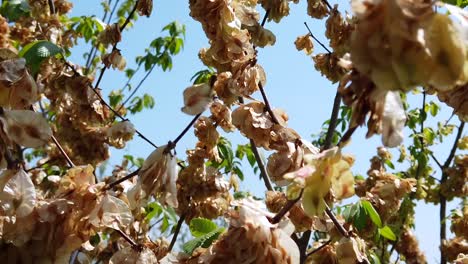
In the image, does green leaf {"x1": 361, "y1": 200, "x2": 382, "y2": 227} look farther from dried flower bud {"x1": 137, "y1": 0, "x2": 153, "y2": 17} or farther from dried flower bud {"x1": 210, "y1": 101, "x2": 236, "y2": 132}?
dried flower bud {"x1": 137, "y1": 0, "x2": 153, "y2": 17}

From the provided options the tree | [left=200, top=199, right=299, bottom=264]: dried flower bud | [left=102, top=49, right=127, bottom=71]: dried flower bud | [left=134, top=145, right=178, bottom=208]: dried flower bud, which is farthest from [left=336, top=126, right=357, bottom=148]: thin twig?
[left=102, top=49, right=127, bottom=71]: dried flower bud

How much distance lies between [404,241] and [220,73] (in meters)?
4.19

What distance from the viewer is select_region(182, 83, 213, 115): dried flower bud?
4.44 feet

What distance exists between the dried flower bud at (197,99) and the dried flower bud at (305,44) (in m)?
1.49

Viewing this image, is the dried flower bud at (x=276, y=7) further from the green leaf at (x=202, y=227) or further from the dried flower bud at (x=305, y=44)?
the green leaf at (x=202, y=227)

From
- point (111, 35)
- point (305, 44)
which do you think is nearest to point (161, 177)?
point (111, 35)

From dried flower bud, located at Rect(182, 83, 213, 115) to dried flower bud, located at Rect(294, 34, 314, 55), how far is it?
4.88 ft

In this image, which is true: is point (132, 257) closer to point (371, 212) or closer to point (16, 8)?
point (371, 212)

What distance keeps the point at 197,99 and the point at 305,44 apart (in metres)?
1.53

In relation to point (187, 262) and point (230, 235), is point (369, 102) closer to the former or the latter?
point (230, 235)

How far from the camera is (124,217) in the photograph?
1.27 m

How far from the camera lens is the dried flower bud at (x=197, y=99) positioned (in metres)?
1.35

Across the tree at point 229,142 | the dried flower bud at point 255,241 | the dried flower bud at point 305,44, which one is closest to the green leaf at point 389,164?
the tree at point 229,142

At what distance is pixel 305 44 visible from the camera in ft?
9.20
